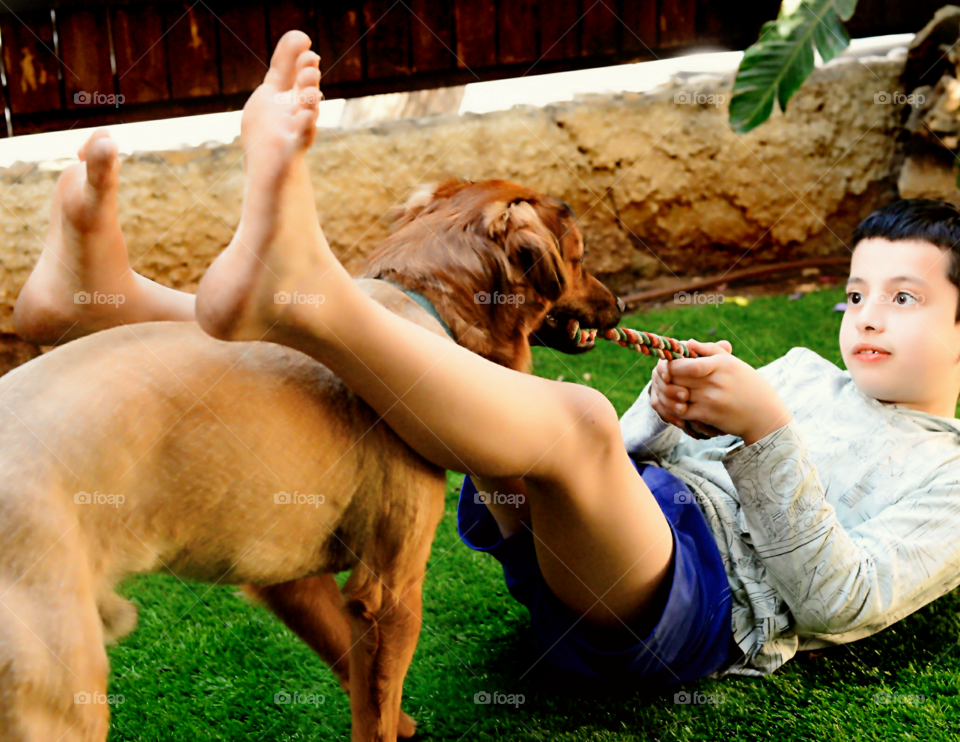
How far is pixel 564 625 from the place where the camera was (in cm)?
175

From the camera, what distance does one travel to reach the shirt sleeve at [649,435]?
78.1 inches

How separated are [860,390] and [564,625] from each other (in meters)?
0.88

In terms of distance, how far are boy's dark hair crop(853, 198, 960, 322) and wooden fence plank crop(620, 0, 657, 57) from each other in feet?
10.3

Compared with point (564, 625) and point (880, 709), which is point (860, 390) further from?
point (564, 625)

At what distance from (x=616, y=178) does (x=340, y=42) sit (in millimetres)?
1565

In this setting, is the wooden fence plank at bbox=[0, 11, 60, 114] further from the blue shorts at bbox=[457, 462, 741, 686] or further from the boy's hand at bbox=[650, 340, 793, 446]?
the boy's hand at bbox=[650, 340, 793, 446]

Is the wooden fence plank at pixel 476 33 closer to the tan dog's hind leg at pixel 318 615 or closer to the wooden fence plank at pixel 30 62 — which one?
the wooden fence plank at pixel 30 62

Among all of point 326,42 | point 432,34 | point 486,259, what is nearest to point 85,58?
point 326,42

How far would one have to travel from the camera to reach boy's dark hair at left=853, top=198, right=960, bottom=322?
1875 mm

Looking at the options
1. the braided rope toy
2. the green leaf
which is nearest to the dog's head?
the braided rope toy

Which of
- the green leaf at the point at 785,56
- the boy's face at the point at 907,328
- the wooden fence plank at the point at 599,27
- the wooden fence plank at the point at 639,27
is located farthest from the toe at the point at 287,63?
the wooden fence plank at the point at 639,27

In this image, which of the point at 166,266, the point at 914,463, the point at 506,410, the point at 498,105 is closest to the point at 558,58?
the point at 498,105

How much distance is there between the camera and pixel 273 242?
123 cm

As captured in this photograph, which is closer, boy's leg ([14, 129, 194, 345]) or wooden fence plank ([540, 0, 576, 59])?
boy's leg ([14, 129, 194, 345])
